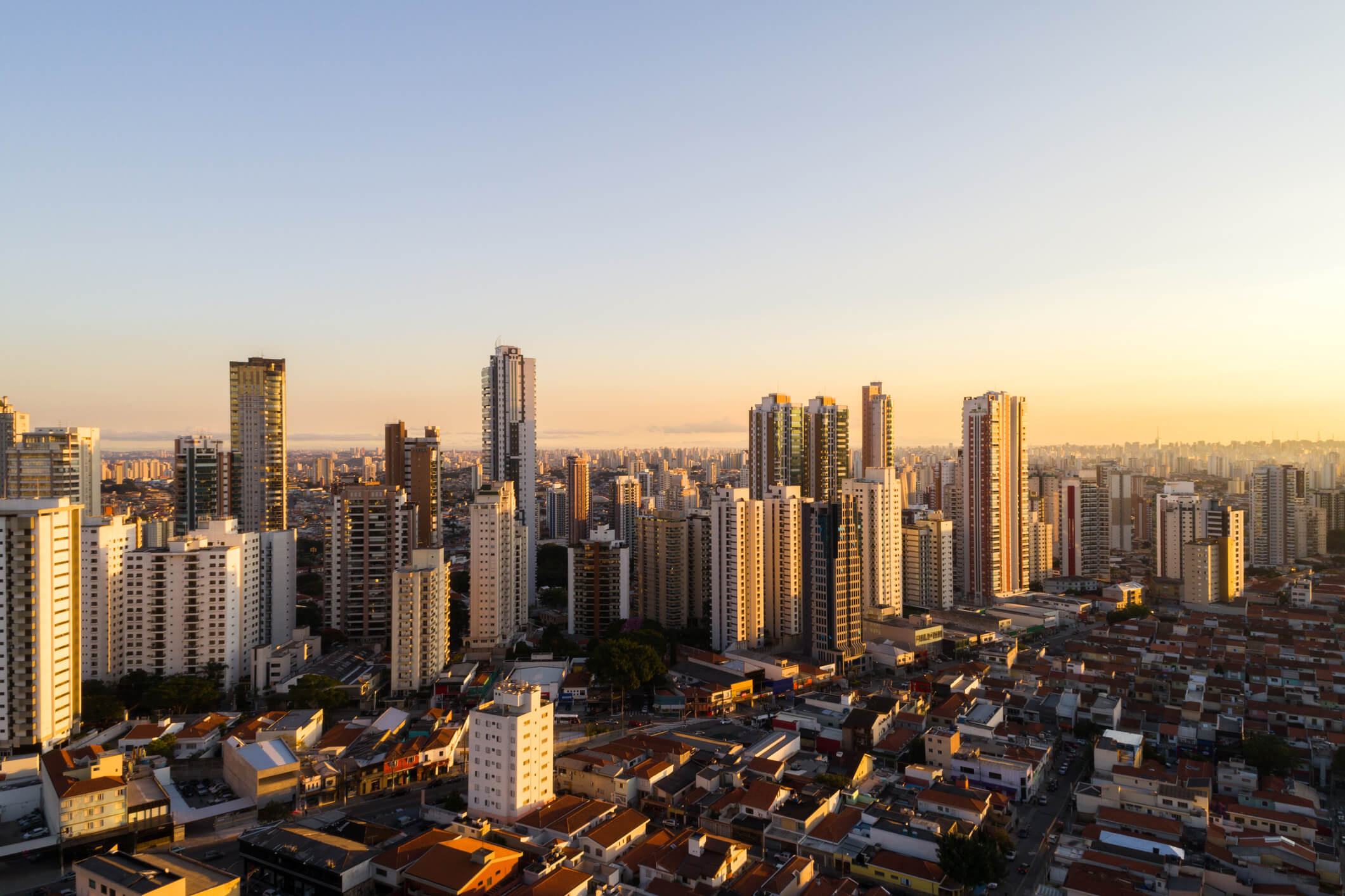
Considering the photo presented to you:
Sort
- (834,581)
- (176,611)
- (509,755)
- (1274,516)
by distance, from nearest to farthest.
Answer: (509,755) → (176,611) → (834,581) → (1274,516)

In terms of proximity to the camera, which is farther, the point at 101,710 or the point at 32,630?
the point at 101,710

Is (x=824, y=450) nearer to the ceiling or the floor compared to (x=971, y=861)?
nearer to the ceiling

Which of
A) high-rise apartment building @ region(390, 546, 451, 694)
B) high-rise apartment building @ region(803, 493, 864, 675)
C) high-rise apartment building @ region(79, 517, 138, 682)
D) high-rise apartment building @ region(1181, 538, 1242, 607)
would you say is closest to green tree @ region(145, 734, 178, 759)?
high-rise apartment building @ region(390, 546, 451, 694)

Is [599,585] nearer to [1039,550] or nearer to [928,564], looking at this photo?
A: [928,564]

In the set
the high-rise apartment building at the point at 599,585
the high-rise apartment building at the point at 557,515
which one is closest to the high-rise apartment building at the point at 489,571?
the high-rise apartment building at the point at 599,585

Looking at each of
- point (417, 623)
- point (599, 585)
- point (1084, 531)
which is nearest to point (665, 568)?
point (599, 585)

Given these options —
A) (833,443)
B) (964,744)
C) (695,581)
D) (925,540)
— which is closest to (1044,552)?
(925,540)

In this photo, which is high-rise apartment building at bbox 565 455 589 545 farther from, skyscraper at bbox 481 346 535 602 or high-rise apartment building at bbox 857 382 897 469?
high-rise apartment building at bbox 857 382 897 469

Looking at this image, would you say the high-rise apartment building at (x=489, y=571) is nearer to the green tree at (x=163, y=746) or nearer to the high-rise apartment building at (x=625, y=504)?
the green tree at (x=163, y=746)
